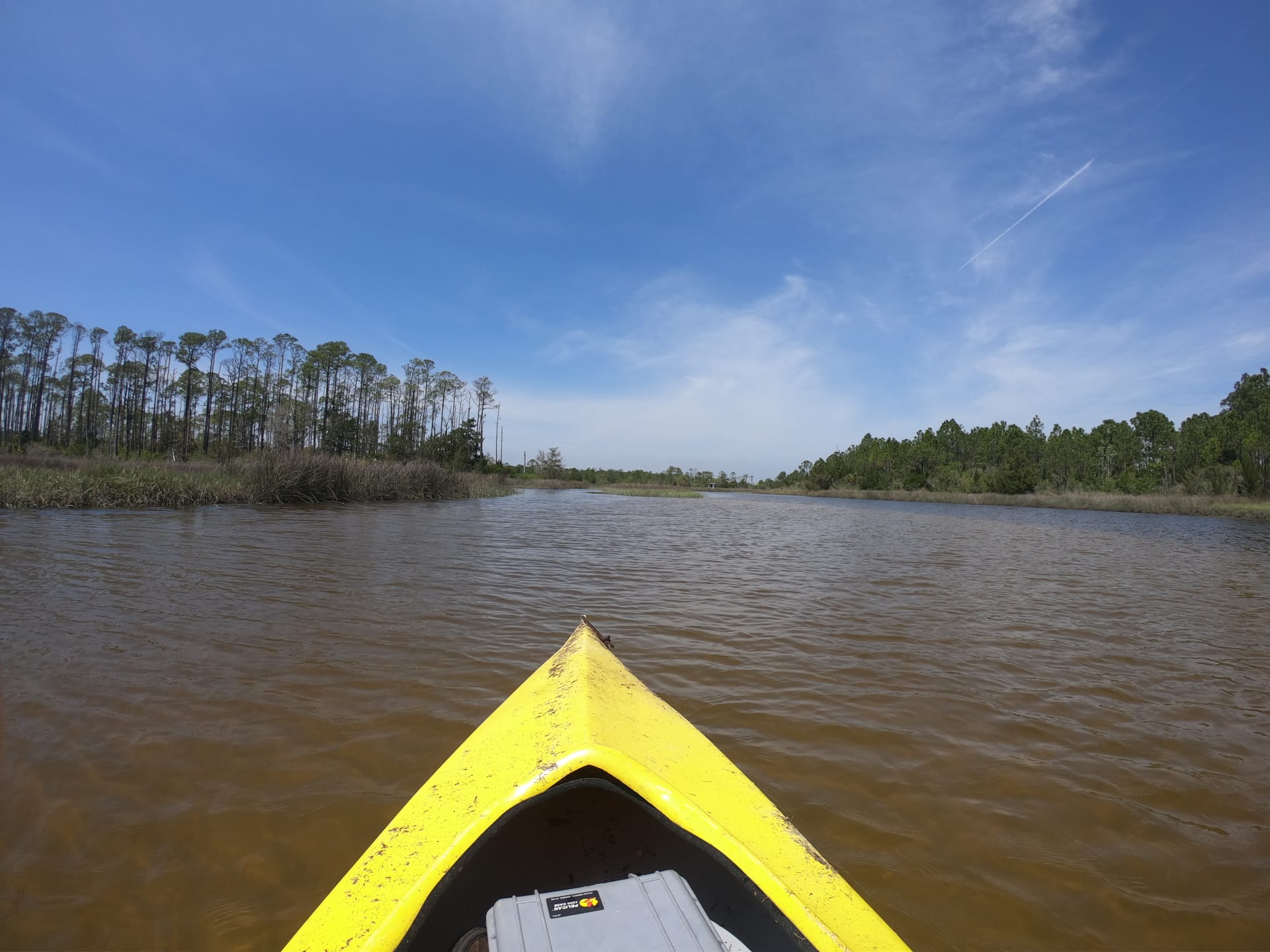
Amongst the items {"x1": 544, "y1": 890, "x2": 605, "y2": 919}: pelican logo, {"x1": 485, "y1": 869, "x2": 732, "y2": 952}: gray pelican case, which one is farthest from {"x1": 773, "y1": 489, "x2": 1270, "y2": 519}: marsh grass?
{"x1": 544, "y1": 890, "x2": 605, "y2": 919}: pelican logo

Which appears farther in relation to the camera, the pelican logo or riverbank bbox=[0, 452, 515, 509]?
riverbank bbox=[0, 452, 515, 509]

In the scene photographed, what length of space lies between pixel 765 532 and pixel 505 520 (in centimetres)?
780

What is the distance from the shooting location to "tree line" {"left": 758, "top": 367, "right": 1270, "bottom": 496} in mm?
42094

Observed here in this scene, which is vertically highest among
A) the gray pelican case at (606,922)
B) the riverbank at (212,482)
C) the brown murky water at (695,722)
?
the riverbank at (212,482)

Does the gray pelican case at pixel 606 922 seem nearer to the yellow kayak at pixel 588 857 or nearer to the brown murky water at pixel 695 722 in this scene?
the yellow kayak at pixel 588 857

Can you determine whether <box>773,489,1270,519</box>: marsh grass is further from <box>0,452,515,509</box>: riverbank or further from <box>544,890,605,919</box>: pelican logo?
<box>544,890,605,919</box>: pelican logo

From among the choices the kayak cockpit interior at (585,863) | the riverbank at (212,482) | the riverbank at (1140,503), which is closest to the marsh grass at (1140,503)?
the riverbank at (1140,503)

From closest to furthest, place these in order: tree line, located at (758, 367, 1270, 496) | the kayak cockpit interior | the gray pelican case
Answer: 1. the gray pelican case
2. the kayak cockpit interior
3. tree line, located at (758, 367, 1270, 496)

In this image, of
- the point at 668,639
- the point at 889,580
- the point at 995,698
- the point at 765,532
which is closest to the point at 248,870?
the point at 668,639

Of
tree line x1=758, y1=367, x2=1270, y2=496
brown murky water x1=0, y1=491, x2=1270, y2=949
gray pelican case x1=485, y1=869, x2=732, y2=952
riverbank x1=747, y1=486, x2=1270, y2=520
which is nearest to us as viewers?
gray pelican case x1=485, y1=869, x2=732, y2=952

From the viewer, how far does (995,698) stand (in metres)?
3.69

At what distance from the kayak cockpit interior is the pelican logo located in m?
0.19

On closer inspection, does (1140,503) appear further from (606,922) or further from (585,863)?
(606,922)

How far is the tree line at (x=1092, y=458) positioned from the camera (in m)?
42.1
